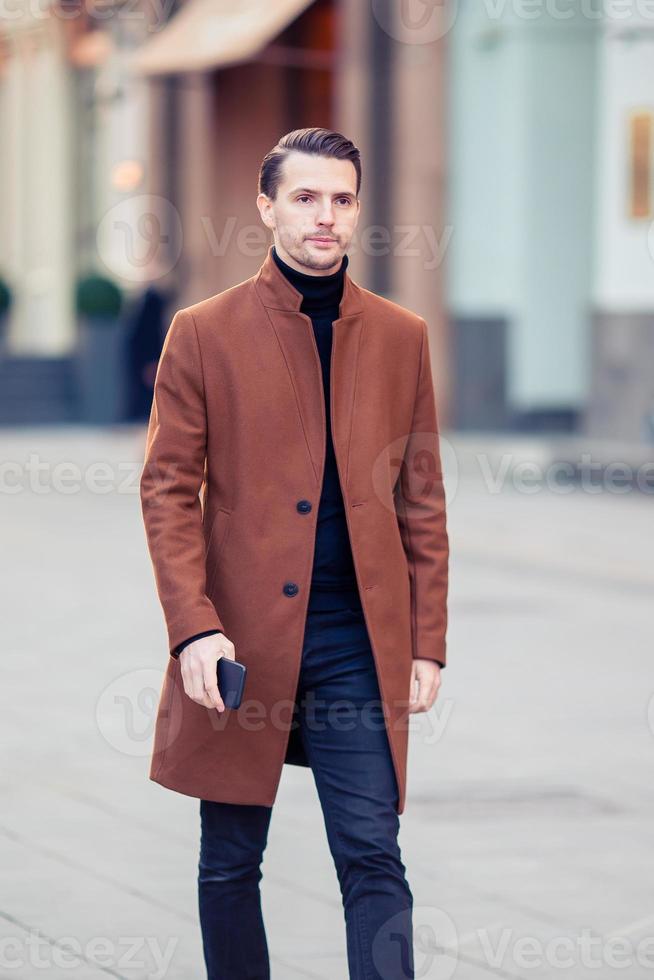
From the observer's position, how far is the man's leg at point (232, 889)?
3.67 metres

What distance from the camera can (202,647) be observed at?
3.52 metres

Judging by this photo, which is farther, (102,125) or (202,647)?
(102,125)

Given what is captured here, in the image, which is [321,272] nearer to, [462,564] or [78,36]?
[462,564]

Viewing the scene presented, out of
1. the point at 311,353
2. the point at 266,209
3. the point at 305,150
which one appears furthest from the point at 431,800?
the point at 305,150

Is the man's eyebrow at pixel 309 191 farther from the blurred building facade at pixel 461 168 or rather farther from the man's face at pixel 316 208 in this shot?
the blurred building facade at pixel 461 168

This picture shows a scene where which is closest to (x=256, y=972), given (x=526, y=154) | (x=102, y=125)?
(x=526, y=154)

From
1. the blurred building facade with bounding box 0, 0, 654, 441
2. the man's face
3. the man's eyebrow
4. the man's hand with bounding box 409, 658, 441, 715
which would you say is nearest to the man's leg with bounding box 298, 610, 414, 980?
the man's hand with bounding box 409, 658, 441, 715

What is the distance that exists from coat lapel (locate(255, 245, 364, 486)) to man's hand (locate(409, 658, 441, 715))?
471mm

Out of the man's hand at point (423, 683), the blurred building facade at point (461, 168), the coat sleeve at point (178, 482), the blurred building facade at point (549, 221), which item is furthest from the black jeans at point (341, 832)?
the blurred building facade at point (549, 221)

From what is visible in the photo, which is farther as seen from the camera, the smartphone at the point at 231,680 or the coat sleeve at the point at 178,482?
the coat sleeve at the point at 178,482

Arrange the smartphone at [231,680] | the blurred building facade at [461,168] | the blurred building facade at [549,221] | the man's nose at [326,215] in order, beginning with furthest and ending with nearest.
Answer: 1. the blurred building facade at [461,168]
2. the blurred building facade at [549,221]
3. the man's nose at [326,215]
4. the smartphone at [231,680]

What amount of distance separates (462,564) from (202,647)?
8.50 m

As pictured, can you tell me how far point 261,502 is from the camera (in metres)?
3.64

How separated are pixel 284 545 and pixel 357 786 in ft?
1.55
